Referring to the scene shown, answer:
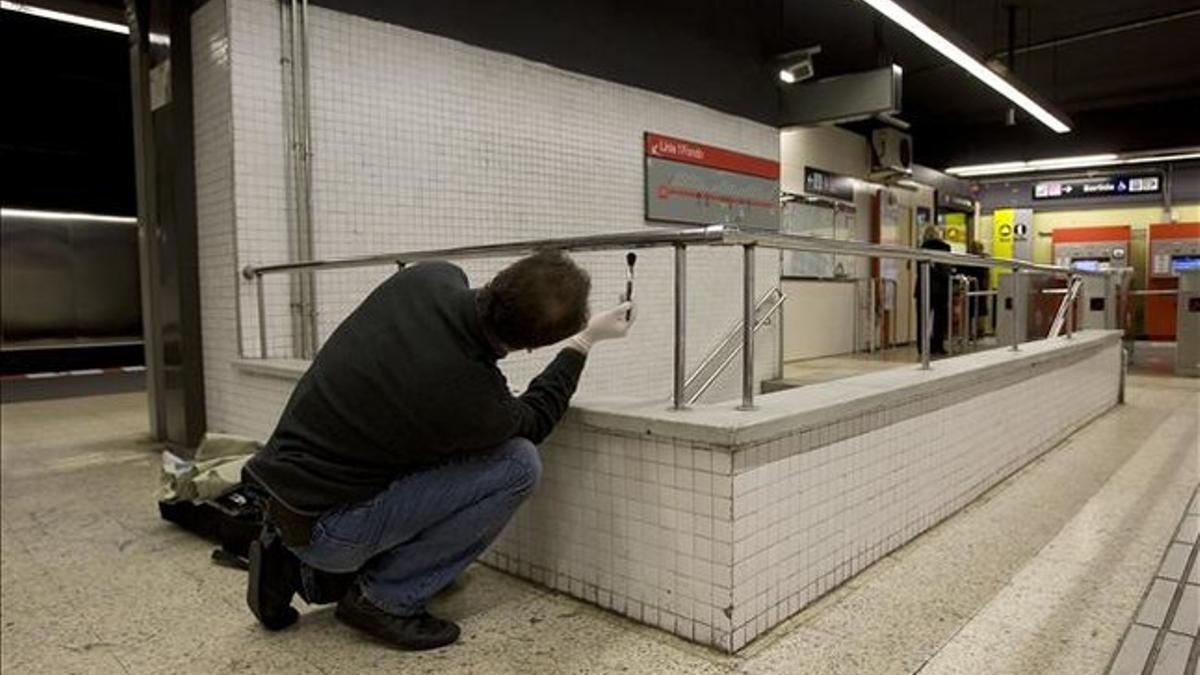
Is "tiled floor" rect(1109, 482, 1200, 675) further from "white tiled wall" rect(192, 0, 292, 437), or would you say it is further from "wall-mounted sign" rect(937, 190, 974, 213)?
"wall-mounted sign" rect(937, 190, 974, 213)

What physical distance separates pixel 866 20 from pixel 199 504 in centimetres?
686

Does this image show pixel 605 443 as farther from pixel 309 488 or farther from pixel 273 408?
pixel 273 408

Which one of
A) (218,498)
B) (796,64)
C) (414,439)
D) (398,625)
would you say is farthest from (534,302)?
(796,64)

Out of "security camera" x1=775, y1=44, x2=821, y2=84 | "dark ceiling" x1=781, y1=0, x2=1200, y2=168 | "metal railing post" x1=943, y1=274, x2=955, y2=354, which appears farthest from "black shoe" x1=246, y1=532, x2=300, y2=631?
"security camera" x1=775, y1=44, x2=821, y2=84

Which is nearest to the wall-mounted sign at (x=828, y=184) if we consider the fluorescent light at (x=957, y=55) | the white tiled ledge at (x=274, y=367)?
the fluorescent light at (x=957, y=55)

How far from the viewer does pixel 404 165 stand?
3969 millimetres

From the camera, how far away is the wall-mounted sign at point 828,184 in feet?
27.3

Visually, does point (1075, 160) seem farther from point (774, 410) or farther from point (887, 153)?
point (774, 410)

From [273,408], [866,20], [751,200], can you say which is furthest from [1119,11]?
[273,408]

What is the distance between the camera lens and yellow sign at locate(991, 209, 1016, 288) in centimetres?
1369

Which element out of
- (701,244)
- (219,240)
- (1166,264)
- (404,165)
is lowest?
(701,244)

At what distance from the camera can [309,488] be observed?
66.9 inches

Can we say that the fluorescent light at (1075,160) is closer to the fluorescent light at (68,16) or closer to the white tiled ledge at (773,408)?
the white tiled ledge at (773,408)

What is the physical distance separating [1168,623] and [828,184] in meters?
7.26
